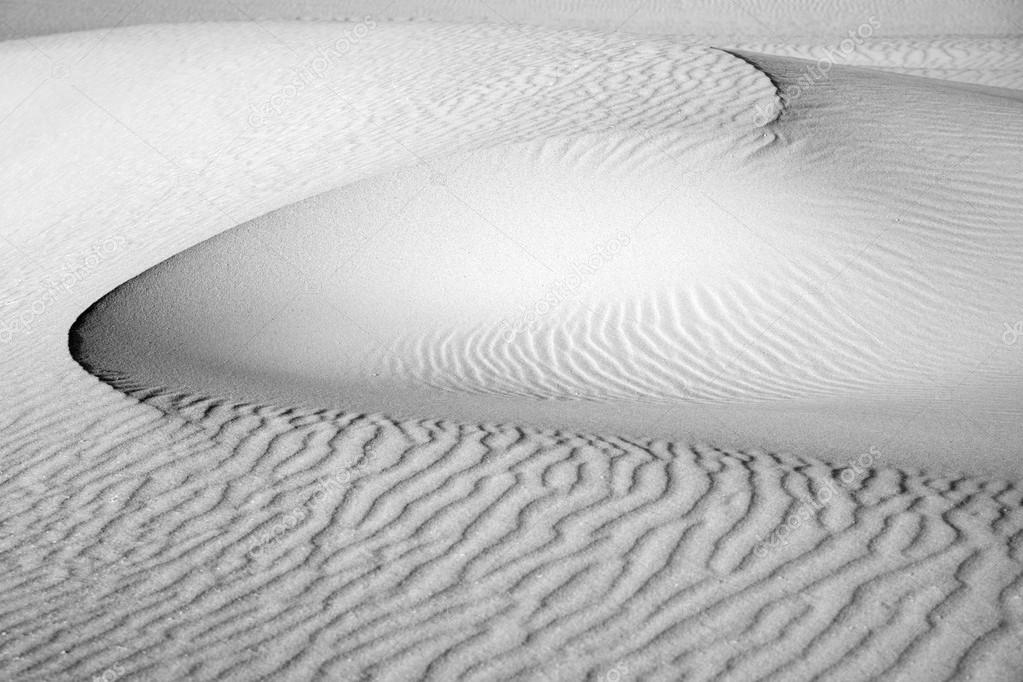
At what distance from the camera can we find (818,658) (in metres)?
3.42

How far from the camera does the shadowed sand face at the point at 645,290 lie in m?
6.66

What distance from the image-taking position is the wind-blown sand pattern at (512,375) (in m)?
3.73

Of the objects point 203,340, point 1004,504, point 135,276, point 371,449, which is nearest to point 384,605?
point 371,449

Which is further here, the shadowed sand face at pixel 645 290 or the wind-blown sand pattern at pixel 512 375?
the shadowed sand face at pixel 645 290

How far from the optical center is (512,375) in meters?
7.35

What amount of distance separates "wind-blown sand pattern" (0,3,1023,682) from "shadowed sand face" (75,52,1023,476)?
40mm

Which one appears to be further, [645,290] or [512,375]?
[645,290]

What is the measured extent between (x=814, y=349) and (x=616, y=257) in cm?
204

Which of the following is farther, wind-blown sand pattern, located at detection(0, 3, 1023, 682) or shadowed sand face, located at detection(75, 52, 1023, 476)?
shadowed sand face, located at detection(75, 52, 1023, 476)

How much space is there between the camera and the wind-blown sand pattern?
3730 mm

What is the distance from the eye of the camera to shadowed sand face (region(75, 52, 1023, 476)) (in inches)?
262

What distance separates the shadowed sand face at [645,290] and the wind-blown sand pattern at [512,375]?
0.13 feet

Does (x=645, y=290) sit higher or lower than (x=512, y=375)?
higher

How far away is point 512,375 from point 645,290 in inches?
70.2
